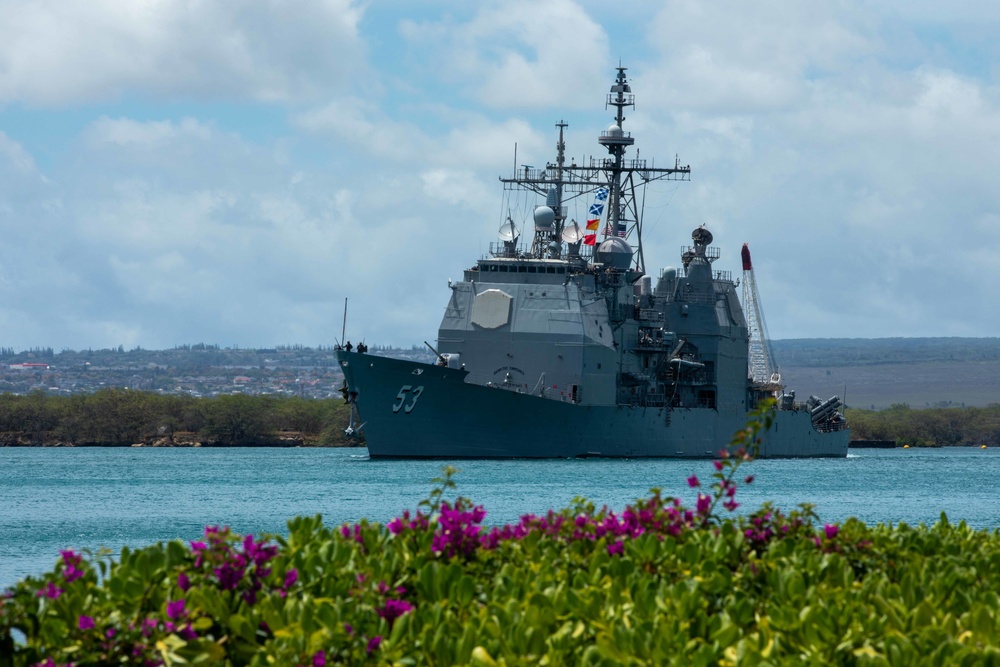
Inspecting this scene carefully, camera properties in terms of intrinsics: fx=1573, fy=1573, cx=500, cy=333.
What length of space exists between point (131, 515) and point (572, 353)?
63.0ft

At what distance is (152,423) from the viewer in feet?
268

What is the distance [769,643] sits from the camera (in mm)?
6973

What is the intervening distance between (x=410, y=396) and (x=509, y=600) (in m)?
34.9

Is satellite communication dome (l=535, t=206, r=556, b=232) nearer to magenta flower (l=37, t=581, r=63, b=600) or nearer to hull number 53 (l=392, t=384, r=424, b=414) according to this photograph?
hull number 53 (l=392, t=384, r=424, b=414)

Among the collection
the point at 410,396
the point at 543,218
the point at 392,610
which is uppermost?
the point at 543,218

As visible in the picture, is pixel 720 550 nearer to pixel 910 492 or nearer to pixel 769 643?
pixel 769 643

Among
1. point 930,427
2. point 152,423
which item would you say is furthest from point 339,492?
point 930,427

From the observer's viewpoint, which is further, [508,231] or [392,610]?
[508,231]

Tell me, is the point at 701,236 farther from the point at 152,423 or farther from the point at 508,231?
the point at 152,423

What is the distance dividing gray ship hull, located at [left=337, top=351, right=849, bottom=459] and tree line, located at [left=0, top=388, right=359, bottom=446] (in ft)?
107

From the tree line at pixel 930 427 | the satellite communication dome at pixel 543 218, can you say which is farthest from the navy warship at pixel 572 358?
the tree line at pixel 930 427

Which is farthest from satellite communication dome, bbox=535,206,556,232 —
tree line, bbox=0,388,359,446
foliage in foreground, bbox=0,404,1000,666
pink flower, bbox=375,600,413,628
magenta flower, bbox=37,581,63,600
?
magenta flower, bbox=37,581,63,600

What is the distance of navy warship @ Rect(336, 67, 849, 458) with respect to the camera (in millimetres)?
43131

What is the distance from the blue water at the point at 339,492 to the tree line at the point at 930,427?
159 ft
